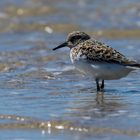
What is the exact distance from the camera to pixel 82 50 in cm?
934

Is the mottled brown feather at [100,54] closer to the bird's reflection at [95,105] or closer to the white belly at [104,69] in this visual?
the white belly at [104,69]

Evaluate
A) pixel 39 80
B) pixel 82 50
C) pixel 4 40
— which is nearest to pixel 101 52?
pixel 82 50

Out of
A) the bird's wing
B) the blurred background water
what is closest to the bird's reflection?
the blurred background water

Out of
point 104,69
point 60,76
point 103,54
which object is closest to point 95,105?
point 104,69

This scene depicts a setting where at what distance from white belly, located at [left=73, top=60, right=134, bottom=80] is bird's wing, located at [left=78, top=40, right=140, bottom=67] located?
0.06 metres

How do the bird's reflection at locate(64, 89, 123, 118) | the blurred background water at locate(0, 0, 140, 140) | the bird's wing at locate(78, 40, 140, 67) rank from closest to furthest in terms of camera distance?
the blurred background water at locate(0, 0, 140, 140), the bird's reflection at locate(64, 89, 123, 118), the bird's wing at locate(78, 40, 140, 67)

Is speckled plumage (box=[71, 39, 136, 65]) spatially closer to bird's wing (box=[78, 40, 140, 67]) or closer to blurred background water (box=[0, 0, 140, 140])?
bird's wing (box=[78, 40, 140, 67])

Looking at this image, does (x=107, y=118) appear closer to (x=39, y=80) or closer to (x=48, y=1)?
(x=39, y=80)

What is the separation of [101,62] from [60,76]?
155cm

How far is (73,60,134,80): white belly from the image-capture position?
8.98 metres

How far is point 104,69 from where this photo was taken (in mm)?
9055

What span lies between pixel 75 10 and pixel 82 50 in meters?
8.12

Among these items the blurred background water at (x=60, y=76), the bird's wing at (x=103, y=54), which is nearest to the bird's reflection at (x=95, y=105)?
the blurred background water at (x=60, y=76)

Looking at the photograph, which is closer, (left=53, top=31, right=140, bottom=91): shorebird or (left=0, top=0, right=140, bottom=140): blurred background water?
(left=0, top=0, right=140, bottom=140): blurred background water
